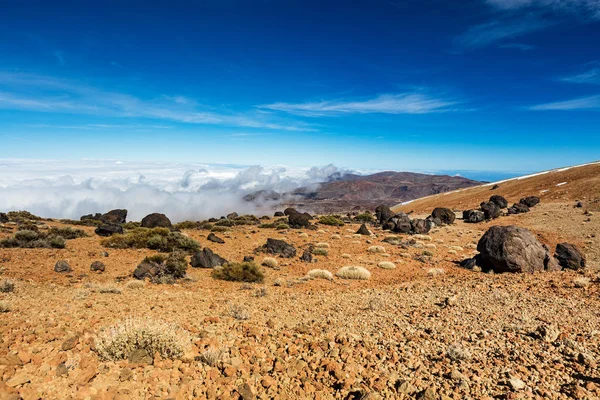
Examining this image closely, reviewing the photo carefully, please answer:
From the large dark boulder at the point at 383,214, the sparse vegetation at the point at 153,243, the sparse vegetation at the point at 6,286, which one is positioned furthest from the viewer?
the large dark boulder at the point at 383,214

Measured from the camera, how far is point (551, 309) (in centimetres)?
765

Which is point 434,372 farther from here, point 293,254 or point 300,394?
point 293,254

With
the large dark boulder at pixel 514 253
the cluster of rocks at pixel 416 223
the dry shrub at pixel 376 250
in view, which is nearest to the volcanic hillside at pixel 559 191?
the cluster of rocks at pixel 416 223

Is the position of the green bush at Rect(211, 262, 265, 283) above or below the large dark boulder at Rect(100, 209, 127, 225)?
above

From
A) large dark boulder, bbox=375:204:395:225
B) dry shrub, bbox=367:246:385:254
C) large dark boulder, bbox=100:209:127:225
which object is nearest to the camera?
dry shrub, bbox=367:246:385:254

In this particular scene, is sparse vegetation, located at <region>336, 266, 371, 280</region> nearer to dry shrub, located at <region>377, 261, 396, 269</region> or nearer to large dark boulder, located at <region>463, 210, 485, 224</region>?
dry shrub, located at <region>377, 261, 396, 269</region>

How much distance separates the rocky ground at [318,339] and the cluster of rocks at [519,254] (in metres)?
1.73

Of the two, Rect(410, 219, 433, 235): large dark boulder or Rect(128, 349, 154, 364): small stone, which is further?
Rect(410, 219, 433, 235): large dark boulder

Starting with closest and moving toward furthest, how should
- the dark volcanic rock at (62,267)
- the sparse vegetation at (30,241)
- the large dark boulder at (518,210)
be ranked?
the dark volcanic rock at (62,267) < the sparse vegetation at (30,241) < the large dark boulder at (518,210)

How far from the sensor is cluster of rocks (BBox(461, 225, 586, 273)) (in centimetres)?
1316

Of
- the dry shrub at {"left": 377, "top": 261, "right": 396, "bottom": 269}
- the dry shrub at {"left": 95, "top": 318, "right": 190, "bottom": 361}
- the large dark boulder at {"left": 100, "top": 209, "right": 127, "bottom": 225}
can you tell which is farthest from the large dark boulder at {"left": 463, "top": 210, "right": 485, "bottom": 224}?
the large dark boulder at {"left": 100, "top": 209, "right": 127, "bottom": 225}

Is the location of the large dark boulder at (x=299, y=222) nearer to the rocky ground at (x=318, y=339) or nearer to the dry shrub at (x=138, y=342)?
the rocky ground at (x=318, y=339)

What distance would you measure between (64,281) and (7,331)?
6.63 meters

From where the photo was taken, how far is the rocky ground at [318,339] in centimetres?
461
